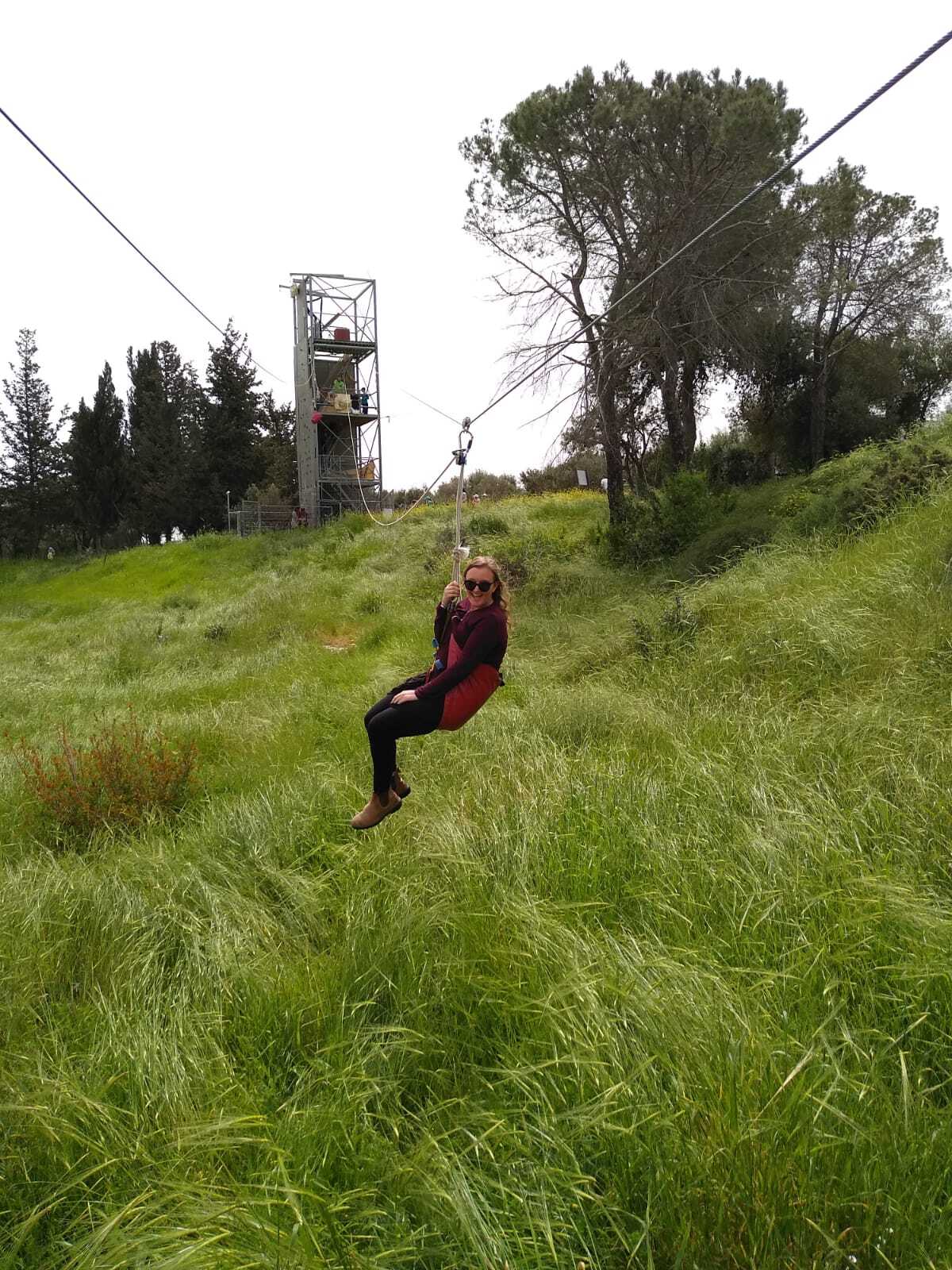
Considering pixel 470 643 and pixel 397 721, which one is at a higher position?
pixel 470 643

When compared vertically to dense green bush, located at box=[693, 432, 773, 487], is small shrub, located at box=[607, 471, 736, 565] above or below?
below

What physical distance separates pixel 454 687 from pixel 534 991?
1.38 m

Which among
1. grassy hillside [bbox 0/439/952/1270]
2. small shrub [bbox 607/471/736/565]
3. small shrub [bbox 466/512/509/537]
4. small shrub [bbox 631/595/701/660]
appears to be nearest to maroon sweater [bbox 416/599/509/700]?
grassy hillside [bbox 0/439/952/1270]

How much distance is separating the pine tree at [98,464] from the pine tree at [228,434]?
5.80 metres

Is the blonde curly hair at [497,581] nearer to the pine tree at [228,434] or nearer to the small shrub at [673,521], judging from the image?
the small shrub at [673,521]

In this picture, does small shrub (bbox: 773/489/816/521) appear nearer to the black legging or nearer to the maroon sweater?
the maroon sweater

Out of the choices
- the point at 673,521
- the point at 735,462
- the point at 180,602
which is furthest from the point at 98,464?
the point at 673,521

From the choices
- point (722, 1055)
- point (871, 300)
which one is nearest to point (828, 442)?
point (871, 300)

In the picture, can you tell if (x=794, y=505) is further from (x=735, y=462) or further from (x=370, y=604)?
(x=735, y=462)

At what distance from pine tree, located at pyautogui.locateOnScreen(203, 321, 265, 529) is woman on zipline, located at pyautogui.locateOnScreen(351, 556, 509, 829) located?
109ft

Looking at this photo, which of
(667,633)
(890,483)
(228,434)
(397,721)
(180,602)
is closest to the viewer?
(397,721)

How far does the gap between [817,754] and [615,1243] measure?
323 cm

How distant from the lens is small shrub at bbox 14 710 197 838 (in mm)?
5629

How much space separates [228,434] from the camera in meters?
33.8
